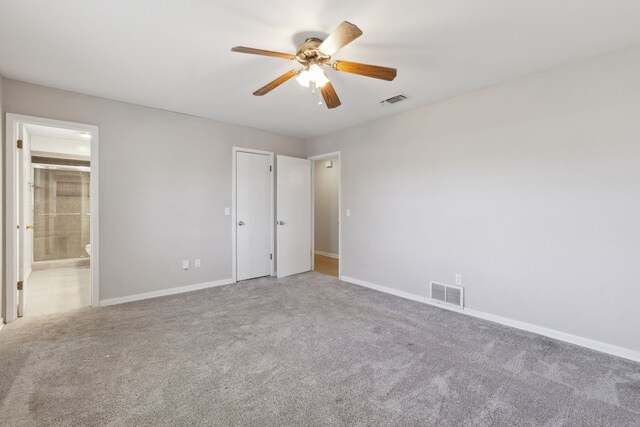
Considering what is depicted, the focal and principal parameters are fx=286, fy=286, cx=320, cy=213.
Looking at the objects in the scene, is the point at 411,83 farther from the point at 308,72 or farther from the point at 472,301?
the point at 472,301

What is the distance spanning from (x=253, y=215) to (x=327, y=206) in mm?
2445

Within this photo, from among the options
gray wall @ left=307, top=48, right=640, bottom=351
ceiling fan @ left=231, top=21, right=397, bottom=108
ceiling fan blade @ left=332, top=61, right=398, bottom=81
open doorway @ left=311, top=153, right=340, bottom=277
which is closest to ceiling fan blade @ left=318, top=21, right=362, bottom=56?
ceiling fan @ left=231, top=21, right=397, bottom=108

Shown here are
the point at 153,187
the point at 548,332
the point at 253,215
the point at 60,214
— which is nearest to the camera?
the point at 548,332

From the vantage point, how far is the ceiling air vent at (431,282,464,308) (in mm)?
3275

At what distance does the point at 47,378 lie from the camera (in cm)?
200

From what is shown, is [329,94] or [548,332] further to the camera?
[548,332]

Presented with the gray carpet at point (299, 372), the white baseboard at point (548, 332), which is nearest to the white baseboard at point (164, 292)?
the gray carpet at point (299, 372)

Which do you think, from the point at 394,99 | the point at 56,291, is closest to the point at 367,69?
the point at 394,99

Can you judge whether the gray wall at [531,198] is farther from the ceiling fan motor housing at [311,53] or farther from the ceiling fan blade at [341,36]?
the ceiling fan blade at [341,36]

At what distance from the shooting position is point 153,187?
3.75m

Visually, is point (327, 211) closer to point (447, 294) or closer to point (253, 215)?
point (253, 215)

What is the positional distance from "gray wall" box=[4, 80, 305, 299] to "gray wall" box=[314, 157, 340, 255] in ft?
8.41

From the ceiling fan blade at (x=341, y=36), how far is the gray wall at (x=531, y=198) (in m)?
2.04

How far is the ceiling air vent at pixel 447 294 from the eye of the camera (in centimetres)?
328
